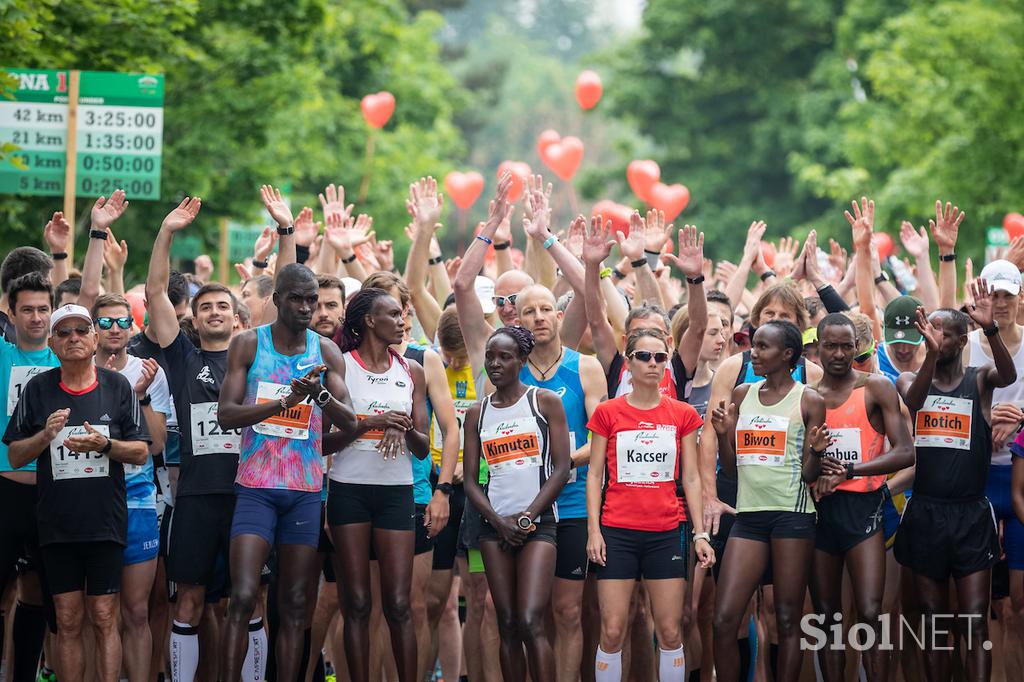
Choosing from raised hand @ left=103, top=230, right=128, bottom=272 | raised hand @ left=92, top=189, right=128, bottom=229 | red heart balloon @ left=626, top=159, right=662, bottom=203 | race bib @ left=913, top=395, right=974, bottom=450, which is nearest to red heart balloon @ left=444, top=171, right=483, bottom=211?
red heart balloon @ left=626, top=159, right=662, bottom=203

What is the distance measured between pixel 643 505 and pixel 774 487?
0.73 meters

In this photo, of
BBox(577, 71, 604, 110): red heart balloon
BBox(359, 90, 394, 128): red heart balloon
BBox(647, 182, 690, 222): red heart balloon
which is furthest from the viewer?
BBox(577, 71, 604, 110): red heart balloon

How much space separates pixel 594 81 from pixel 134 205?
8.59 m

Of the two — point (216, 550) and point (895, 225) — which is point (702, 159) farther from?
point (216, 550)

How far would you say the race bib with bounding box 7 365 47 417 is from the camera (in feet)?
28.5

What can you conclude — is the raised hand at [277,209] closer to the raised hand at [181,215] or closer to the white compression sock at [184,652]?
the raised hand at [181,215]

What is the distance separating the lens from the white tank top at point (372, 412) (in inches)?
324

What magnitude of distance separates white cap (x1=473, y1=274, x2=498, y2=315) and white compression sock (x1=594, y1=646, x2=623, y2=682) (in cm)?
285

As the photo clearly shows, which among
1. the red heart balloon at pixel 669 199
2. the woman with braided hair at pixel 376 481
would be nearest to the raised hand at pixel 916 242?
the woman with braided hair at pixel 376 481

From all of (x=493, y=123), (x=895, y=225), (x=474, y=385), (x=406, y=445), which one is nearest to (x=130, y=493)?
(x=406, y=445)

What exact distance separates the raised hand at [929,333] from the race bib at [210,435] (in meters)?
3.90

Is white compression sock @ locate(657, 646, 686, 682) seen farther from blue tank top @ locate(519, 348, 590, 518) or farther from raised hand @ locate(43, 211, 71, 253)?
raised hand @ locate(43, 211, 71, 253)

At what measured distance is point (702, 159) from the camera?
132 ft

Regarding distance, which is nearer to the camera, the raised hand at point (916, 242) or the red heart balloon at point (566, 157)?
the raised hand at point (916, 242)
